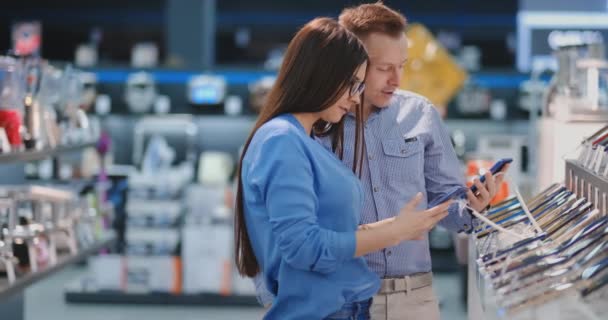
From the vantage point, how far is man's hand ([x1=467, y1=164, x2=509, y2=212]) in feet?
9.28

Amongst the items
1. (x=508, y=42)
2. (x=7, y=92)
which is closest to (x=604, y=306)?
(x=7, y=92)

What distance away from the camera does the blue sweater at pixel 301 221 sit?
223 cm

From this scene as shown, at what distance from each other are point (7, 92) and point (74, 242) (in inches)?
36.5

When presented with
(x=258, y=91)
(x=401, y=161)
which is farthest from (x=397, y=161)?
(x=258, y=91)

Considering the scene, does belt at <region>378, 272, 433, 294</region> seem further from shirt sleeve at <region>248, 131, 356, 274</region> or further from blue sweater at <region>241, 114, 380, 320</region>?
shirt sleeve at <region>248, 131, 356, 274</region>

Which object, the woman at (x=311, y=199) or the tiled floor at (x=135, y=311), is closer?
the woman at (x=311, y=199)

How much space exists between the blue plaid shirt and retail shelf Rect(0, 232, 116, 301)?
160 cm

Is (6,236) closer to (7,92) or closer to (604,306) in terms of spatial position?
(7,92)

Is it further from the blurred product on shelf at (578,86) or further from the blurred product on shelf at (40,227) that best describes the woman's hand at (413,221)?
the blurred product on shelf at (40,227)

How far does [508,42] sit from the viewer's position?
15508 millimetres

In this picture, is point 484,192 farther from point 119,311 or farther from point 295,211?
point 119,311

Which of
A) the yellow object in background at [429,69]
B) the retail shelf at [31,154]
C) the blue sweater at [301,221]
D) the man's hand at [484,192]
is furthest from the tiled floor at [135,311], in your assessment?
the blue sweater at [301,221]

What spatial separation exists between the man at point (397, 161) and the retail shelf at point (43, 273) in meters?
1.62

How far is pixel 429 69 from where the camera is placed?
8.98 meters
